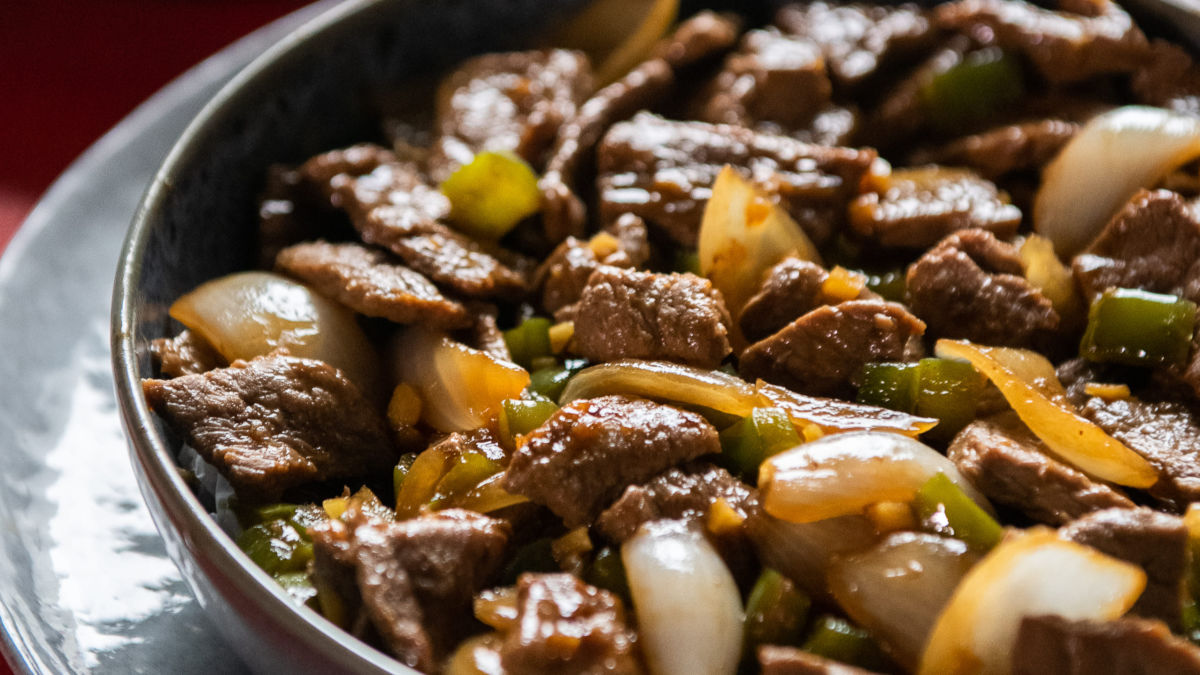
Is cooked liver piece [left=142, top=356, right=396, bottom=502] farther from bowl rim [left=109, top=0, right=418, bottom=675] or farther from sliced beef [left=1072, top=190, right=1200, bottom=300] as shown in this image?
sliced beef [left=1072, top=190, right=1200, bottom=300]

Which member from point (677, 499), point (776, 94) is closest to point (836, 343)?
point (677, 499)

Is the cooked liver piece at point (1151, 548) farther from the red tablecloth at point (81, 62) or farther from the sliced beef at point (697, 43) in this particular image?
the red tablecloth at point (81, 62)

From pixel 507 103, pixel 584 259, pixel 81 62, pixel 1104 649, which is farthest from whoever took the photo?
pixel 81 62

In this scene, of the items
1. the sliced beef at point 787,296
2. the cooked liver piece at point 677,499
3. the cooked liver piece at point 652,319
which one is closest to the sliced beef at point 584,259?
the cooked liver piece at point 652,319

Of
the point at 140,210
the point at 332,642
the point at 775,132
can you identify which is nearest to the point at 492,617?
the point at 332,642

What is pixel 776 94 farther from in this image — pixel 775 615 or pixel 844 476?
pixel 775 615

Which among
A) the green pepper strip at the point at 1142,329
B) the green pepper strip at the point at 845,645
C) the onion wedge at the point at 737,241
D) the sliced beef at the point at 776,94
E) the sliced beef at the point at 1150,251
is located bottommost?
the green pepper strip at the point at 845,645

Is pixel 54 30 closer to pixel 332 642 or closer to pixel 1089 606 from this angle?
pixel 332 642
